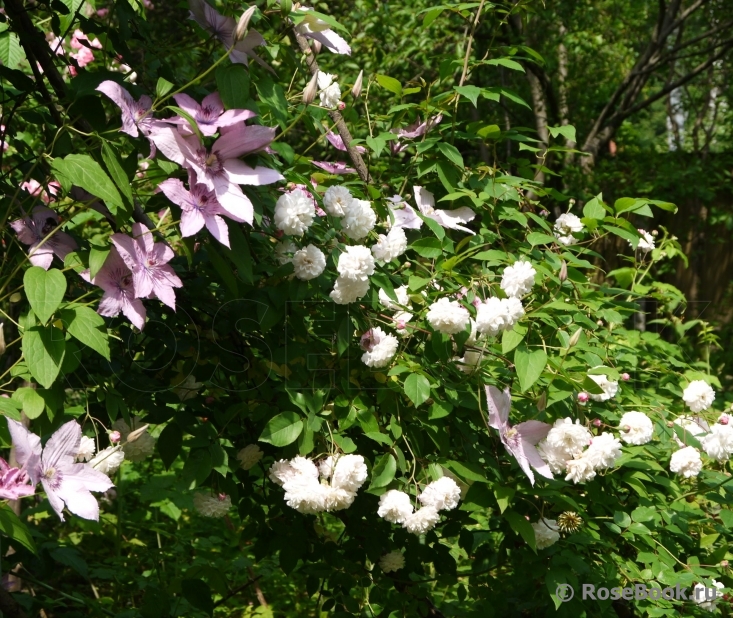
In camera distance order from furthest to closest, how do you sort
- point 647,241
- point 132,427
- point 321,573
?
point 647,241 → point 321,573 → point 132,427

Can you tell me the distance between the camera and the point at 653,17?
23.9 feet

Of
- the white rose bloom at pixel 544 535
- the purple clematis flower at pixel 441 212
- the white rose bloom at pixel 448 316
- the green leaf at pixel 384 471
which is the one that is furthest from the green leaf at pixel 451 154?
the white rose bloom at pixel 544 535

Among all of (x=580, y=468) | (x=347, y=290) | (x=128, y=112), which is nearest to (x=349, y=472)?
(x=347, y=290)

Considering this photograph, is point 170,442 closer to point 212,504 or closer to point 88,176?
point 212,504

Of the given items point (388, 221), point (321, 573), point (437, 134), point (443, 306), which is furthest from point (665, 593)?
point (437, 134)

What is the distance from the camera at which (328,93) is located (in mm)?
1509

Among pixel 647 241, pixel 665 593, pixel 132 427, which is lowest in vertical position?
pixel 665 593

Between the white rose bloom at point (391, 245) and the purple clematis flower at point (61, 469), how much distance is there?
559 millimetres

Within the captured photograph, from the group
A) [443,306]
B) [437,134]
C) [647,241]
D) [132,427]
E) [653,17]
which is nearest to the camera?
[443,306]

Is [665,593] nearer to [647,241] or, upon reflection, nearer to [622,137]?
[647,241]

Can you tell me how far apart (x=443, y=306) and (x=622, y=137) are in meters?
4.52

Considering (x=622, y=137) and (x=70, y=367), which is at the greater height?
(x=70, y=367)

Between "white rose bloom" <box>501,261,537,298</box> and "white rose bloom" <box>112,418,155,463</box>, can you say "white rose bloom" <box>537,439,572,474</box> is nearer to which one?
A: "white rose bloom" <box>501,261,537,298</box>

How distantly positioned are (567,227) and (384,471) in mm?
727
